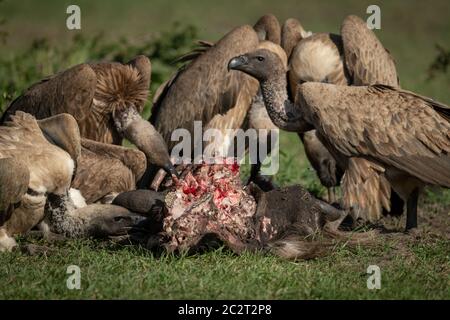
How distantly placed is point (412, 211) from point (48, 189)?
2.50 metres

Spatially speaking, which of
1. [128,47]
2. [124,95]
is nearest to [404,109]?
[124,95]

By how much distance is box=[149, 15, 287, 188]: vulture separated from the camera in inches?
324

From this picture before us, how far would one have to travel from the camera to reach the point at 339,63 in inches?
314

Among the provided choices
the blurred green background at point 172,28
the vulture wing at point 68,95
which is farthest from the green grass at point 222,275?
the blurred green background at point 172,28

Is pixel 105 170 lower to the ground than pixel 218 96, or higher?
lower

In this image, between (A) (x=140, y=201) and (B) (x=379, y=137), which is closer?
(A) (x=140, y=201)

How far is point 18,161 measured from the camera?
5.93 metres

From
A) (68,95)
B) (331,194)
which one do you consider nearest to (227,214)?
(68,95)

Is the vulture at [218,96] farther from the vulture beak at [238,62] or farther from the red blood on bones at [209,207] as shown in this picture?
the red blood on bones at [209,207]

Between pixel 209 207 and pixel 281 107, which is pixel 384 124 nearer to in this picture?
pixel 281 107

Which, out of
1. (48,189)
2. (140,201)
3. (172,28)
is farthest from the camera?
(172,28)

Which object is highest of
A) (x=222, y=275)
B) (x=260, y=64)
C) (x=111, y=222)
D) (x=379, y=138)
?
(x=260, y=64)

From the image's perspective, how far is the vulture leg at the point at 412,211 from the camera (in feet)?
22.5

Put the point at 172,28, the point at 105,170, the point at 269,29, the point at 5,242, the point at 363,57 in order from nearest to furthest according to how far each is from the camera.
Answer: the point at 5,242, the point at 105,170, the point at 363,57, the point at 269,29, the point at 172,28
